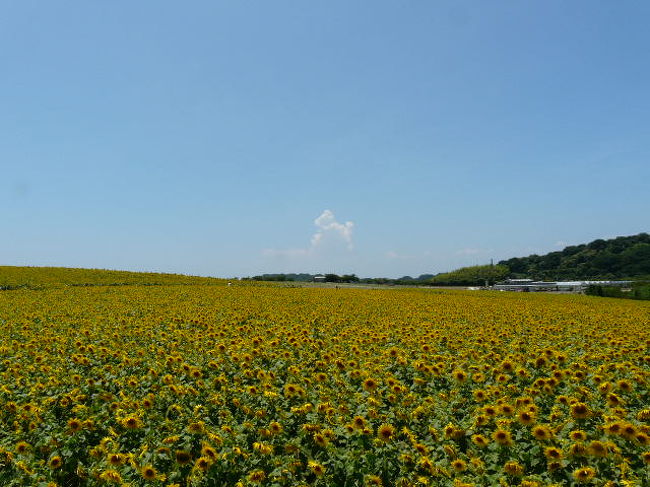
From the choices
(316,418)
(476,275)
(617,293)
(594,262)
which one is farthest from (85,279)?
(594,262)

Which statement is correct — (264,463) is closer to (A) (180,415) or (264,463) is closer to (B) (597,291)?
(A) (180,415)

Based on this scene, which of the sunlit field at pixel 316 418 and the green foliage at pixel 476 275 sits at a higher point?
the green foliage at pixel 476 275

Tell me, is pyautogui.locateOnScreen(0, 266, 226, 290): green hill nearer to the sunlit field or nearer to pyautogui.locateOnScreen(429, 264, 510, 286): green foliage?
the sunlit field

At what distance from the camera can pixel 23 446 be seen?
13.4 ft

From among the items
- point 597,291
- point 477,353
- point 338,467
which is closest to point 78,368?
point 338,467

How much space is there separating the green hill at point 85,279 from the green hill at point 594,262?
321 feet

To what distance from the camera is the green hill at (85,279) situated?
3272 centimetres

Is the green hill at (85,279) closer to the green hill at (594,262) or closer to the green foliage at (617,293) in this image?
the green foliage at (617,293)

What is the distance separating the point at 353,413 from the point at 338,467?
3.38ft

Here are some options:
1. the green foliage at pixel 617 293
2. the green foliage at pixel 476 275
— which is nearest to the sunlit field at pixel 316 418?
the green foliage at pixel 617 293

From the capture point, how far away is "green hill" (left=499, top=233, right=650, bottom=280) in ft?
362

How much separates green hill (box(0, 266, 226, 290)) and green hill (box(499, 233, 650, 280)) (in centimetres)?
9782

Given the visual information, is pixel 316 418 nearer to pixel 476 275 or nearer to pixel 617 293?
pixel 617 293

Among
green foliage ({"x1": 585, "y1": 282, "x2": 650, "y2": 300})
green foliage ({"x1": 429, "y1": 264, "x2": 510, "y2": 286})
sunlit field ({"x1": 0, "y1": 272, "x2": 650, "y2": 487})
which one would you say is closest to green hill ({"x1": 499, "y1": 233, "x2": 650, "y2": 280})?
green foliage ({"x1": 429, "y1": 264, "x2": 510, "y2": 286})
